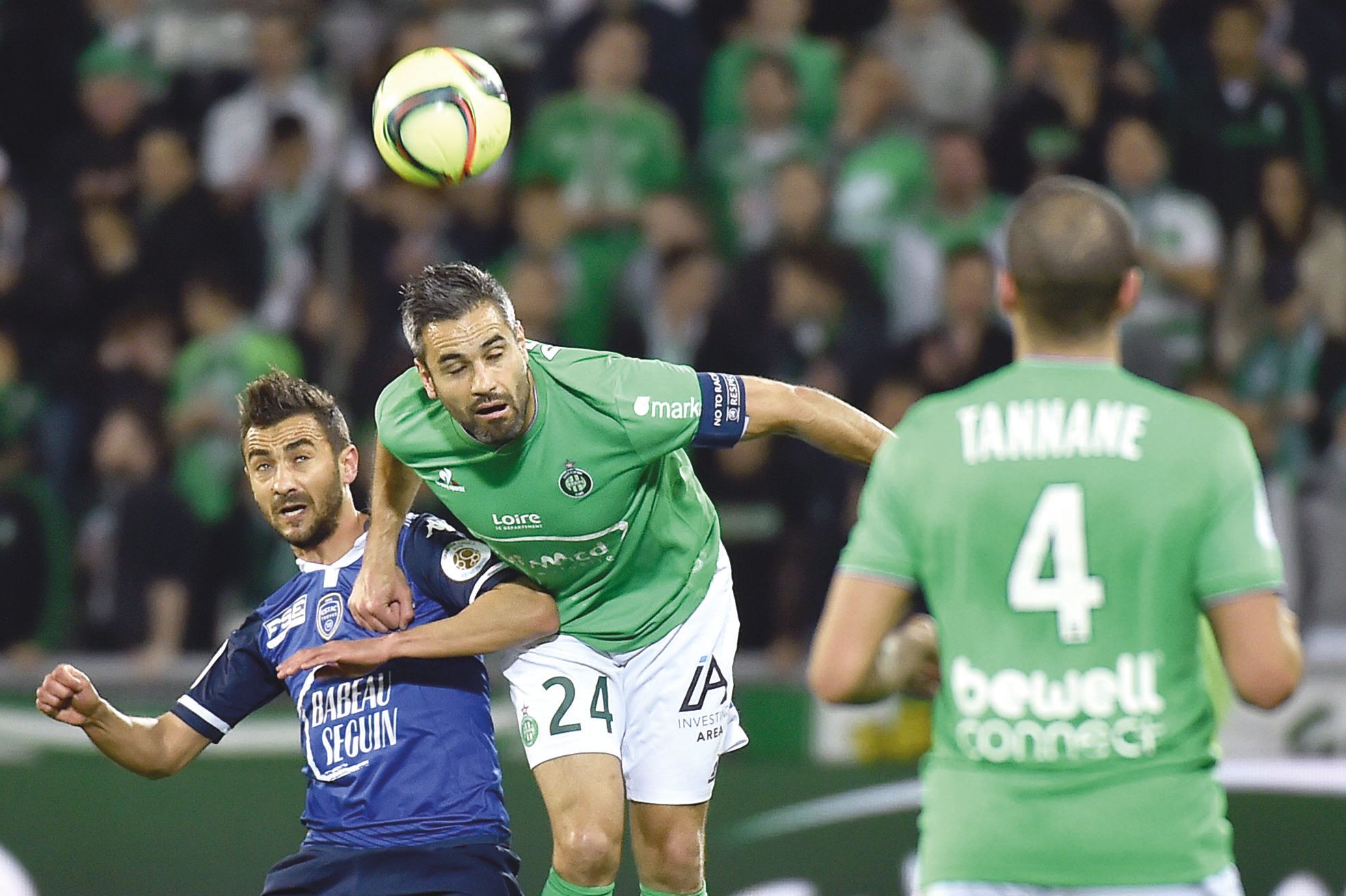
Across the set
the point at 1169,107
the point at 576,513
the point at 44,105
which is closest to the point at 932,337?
the point at 1169,107

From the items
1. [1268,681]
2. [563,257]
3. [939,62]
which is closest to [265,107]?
[563,257]

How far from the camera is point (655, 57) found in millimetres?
9094

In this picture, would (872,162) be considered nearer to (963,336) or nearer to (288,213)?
(963,336)

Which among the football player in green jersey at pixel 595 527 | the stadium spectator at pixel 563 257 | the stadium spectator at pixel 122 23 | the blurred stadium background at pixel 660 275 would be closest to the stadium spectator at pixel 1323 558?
the blurred stadium background at pixel 660 275

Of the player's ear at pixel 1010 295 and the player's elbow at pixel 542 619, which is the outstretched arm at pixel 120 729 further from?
the player's ear at pixel 1010 295

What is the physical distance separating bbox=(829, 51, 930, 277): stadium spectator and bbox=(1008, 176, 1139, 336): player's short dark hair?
5.73 metres

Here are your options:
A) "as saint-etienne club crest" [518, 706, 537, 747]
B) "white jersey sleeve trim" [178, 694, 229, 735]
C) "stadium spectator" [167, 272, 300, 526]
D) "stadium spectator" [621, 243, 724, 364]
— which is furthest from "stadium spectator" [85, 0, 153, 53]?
"as saint-etienne club crest" [518, 706, 537, 747]

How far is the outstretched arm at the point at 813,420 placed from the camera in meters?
4.44

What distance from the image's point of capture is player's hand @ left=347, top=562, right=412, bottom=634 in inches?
175

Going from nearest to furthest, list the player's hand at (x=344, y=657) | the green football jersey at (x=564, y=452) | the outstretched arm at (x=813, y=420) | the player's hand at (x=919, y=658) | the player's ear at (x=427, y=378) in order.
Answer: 1. the player's hand at (x=919, y=658)
2. the player's hand at (x=344, y=657)
3. the outstretched arm at (x=813, y=420)
4. the player's ear at (x=427, y=378)
5. the green football jersey at (x=564, y=452)

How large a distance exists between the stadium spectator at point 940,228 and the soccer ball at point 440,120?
11.2 ft

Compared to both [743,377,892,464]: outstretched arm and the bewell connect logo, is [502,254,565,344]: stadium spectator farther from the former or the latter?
the bewell connect logo

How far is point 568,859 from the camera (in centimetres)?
477

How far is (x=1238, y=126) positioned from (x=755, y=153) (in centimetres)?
232
